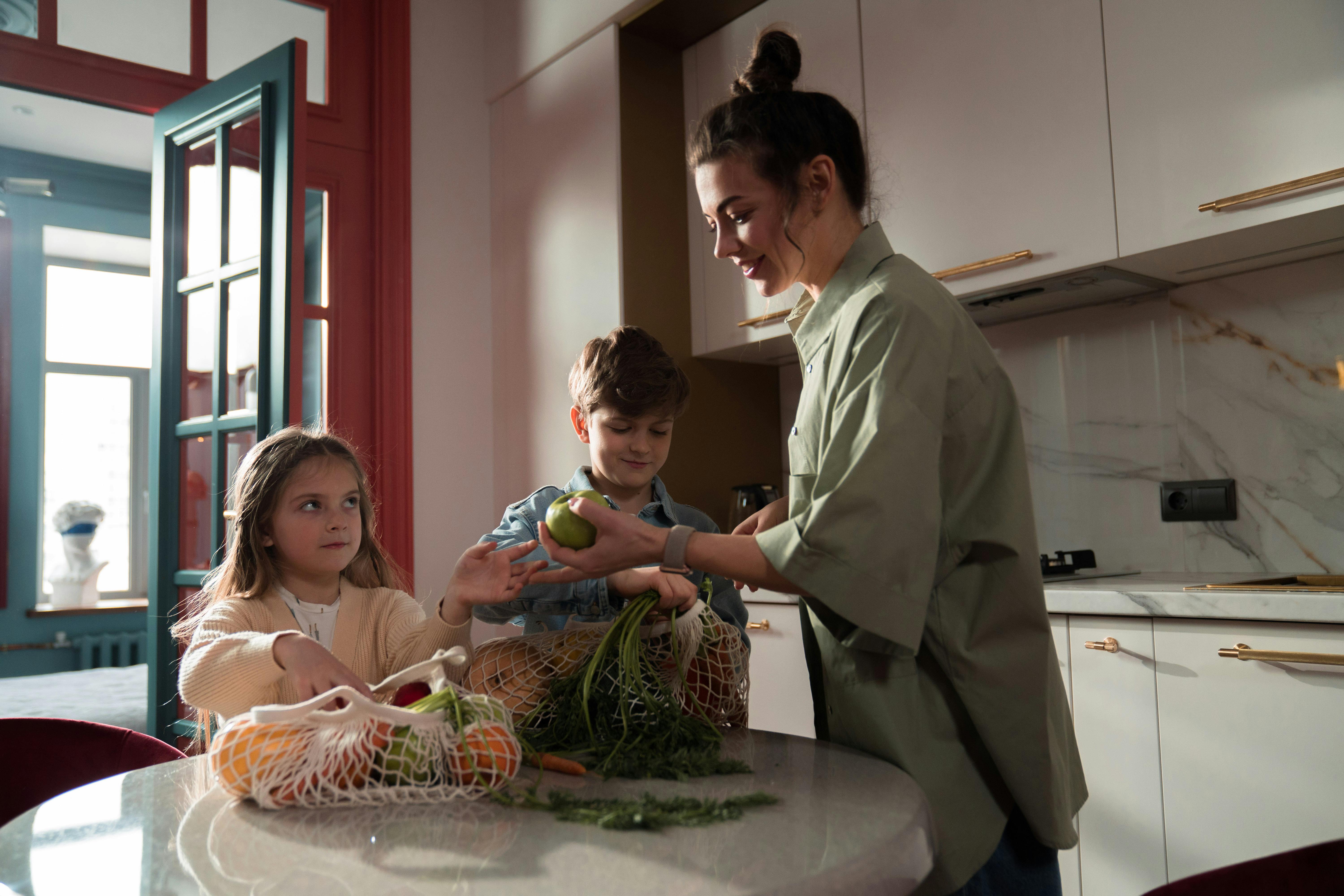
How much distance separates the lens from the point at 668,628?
34.7 inches

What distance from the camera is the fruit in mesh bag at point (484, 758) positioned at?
0.68 meters

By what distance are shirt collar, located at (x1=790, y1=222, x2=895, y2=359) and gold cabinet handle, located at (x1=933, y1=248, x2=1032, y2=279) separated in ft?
3.46

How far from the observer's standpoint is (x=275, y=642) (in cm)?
97

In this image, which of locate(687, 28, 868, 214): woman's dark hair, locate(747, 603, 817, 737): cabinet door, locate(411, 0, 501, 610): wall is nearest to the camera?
locate(687, 28, 868, 214): woman's dark hair

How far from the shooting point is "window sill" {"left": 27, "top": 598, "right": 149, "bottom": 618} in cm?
518

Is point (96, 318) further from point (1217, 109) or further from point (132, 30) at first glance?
point (1217, 109)

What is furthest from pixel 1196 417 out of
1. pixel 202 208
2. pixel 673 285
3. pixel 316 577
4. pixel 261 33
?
pixel 261 33

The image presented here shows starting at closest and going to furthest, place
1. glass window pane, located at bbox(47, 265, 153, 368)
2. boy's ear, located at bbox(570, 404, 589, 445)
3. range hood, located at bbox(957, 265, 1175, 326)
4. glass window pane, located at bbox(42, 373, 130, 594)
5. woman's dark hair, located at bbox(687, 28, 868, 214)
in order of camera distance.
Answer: woman's dark hair, located at bbox(687, 28, 868, 214)
boy's ear, located at bbox(570, 404, 589, 445)
range hood, located at bbox(957, 265, 1175, 326)
glass window pane, located at bbox(42, 373, 130, 594)
glass window pane, located at bbox(47, 265, 153, 368)

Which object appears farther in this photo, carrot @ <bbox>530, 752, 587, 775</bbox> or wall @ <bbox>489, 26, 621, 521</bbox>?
wall @ <bbox>489, 26, 621, 521</bbox>

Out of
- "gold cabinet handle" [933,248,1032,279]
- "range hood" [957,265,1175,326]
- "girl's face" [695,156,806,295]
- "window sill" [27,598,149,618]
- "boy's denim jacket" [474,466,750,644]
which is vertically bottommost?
"window sill" [27,598,149,618]

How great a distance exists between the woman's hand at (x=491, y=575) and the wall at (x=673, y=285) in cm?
161

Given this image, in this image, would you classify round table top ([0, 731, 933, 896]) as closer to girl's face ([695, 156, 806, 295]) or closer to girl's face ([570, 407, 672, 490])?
girl's face ([695, 156, 806, 295])

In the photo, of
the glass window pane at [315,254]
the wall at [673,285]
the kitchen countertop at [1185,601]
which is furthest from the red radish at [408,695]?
the glass window pane at [315,254]

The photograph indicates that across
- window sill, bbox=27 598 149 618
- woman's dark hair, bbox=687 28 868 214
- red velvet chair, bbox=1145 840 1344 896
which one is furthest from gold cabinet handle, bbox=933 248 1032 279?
window sill, bbox=27 598 149 618
